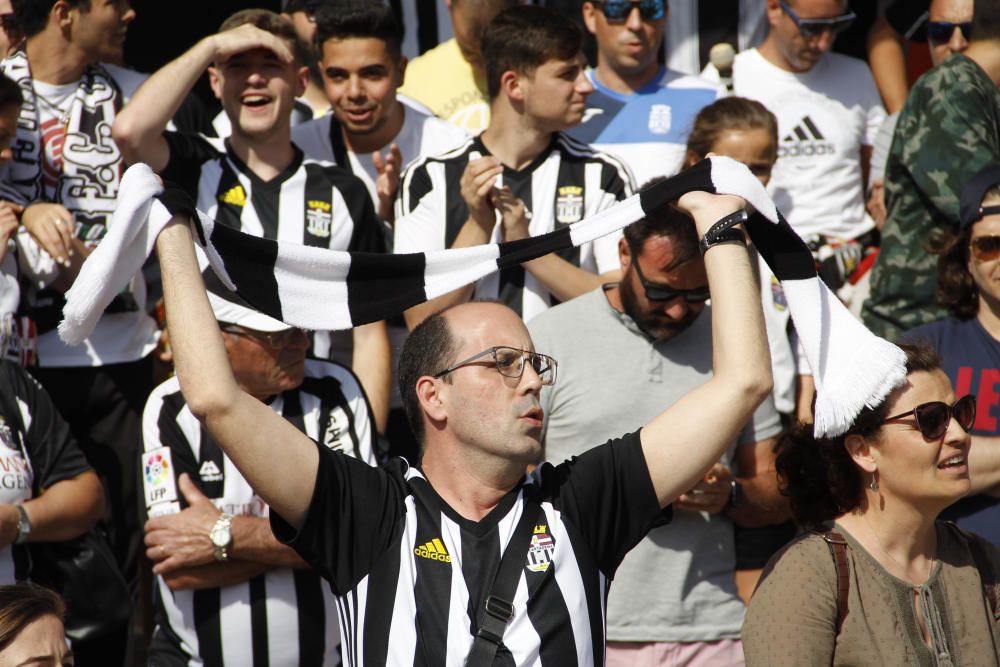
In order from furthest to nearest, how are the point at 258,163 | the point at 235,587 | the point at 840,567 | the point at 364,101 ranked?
the point at 364,101
the point at 258,163
the point at 235,587
the point at 840,567

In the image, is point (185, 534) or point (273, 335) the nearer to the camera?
point (185, 534)

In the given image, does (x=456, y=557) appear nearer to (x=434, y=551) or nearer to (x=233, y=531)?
(x=434, y=551)

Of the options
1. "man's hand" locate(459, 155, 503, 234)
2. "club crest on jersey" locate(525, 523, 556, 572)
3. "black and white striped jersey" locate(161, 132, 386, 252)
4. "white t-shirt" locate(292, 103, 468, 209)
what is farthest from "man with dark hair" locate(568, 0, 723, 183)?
"club crest on jersey" locate(525, 523, 556, 572)

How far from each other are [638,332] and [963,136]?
5.33ft

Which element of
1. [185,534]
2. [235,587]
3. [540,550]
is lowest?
[235,587]

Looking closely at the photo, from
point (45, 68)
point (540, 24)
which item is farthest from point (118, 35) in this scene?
point (540, 24)

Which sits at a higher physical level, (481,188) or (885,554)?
(481,188)

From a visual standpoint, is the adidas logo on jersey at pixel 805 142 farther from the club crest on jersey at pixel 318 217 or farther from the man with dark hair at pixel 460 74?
the club crest on jersey at pixel 318 217

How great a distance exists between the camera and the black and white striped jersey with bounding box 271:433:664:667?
116 inches

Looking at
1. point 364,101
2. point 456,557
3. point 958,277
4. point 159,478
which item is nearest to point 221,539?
point 159,478

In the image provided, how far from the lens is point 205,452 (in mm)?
4273

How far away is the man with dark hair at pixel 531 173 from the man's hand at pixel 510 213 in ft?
0.15

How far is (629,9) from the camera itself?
18.8ft

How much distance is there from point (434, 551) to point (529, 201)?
7.40 feet
